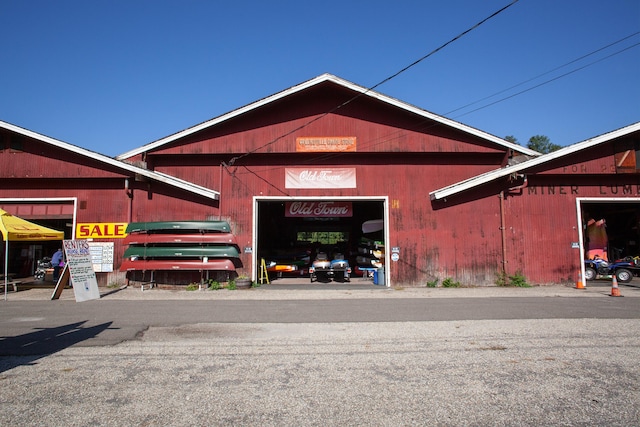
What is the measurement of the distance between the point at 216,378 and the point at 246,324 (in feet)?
11.0

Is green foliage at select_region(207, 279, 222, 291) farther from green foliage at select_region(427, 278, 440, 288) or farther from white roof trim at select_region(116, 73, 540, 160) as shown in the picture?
green foliage at select_region(427, 278, 440, 288)

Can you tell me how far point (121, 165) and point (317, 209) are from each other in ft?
25.8

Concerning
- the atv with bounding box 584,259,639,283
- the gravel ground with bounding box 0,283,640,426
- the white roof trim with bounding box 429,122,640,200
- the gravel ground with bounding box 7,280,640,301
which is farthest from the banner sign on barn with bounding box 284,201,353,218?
the atv with bounding box 584,259,639,283

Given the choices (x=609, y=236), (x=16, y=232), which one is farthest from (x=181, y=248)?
(x=609, y=236)

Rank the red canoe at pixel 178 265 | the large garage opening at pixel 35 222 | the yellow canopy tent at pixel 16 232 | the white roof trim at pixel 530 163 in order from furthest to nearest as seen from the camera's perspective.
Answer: the large garage opening at pixel 35 222 < the white roof trim at pixel 530 163 < the red canoe at pixel 178 265 < the yellow canopy tent at pixel 16 232

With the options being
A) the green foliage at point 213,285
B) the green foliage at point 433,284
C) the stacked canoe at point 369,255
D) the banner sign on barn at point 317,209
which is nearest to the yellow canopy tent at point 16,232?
the green foliage at point 213,285

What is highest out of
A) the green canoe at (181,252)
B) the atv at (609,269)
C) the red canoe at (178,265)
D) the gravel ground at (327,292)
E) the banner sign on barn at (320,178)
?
the banner sign on barn at (320,178)

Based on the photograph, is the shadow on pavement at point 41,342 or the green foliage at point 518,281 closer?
the shadow on pavement at point 41,342

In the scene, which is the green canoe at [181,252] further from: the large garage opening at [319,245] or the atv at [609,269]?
the atv at [609,269]

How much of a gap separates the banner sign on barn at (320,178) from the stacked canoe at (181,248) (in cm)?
319

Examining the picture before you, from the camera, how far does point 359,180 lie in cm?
1586

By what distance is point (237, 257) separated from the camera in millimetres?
15055

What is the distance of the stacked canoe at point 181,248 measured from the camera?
14.6m

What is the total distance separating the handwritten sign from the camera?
1201cm
